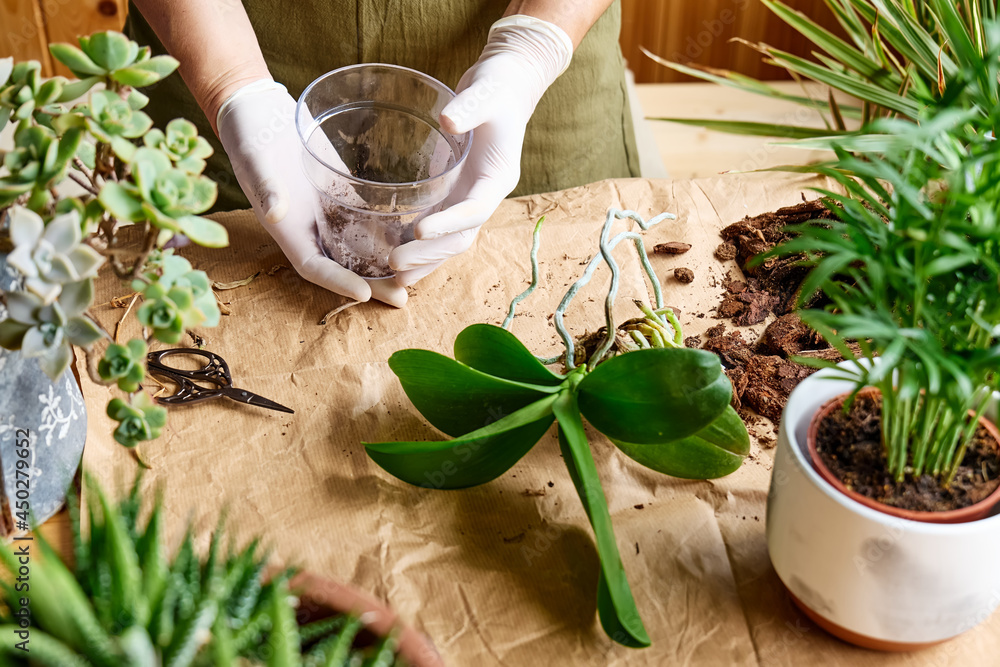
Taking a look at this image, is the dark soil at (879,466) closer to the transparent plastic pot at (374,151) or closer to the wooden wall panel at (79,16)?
the transparent plastic pot at (374,151)

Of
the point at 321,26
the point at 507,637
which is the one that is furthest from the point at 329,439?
the point at 321,26

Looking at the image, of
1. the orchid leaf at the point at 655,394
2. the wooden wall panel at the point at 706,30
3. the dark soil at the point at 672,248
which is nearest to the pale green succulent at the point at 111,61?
the orchid leaf at the point at 655,394

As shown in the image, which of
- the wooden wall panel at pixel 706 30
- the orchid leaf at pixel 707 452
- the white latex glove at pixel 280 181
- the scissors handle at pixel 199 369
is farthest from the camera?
the wooden wall panel at pixel 706 30

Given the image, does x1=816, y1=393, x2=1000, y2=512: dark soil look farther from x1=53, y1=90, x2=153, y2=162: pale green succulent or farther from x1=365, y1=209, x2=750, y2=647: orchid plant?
x1=53, y1=90, x2=153, y2=162: pale green succulent

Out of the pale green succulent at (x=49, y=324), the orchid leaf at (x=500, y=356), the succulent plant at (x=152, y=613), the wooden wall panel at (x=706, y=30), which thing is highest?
the pale green succulent at (x=49, y=324)

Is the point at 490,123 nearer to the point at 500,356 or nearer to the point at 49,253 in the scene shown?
the point at 500,356

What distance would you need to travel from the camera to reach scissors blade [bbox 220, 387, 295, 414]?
795 millimetres

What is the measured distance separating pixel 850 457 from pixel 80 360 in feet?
2.55

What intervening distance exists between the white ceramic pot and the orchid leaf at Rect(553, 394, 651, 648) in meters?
0.13

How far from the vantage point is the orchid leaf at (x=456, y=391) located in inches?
28.4

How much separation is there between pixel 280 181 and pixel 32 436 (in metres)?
0.45

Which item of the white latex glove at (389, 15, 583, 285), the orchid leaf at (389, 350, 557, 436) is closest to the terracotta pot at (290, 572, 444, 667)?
the orchid leaf at (389, 350, 557, 436)

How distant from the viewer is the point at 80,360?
0.84 metres

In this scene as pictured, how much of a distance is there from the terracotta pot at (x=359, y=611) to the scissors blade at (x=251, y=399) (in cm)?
32
